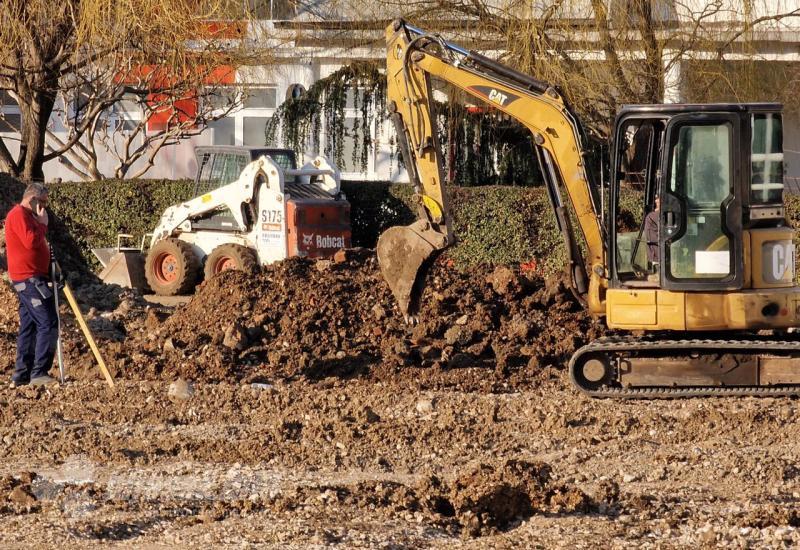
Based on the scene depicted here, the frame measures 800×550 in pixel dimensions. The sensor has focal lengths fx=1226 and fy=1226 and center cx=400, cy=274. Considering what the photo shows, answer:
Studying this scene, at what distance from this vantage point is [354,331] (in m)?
12.6

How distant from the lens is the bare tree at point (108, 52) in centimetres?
1802

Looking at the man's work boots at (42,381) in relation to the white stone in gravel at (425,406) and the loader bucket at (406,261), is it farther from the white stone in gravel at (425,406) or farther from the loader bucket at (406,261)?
the white stone in gravel at (425,406)

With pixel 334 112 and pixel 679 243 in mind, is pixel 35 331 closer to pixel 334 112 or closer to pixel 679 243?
pixel 679 243

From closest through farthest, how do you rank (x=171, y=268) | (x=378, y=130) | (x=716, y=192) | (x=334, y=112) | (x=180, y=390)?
1. (x=716, y=192)
2. (x=180, y=390)
3. (x=171, y=268)
4. (x=334, y=112)
5. (x=378, y=130)

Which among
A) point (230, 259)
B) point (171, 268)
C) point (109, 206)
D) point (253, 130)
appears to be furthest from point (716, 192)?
point (253, 130)

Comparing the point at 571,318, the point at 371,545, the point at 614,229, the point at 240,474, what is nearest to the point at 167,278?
the point at 571,318

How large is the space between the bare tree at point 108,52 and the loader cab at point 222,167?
6.10 feet

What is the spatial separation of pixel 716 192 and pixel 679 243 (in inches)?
18.8

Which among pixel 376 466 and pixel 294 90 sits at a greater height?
pixel 294 90

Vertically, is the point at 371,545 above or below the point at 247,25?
below

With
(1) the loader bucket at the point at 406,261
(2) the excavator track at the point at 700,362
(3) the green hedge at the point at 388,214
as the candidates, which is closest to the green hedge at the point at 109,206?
(3) the green hedge at the point at 388,214

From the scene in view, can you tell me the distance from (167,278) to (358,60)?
19.3ft

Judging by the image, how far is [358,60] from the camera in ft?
70.2

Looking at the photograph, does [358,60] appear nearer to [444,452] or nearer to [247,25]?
[247,25]
